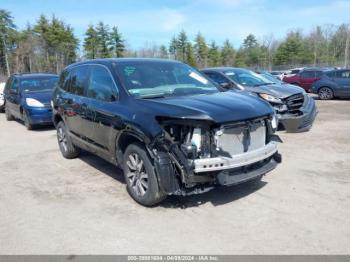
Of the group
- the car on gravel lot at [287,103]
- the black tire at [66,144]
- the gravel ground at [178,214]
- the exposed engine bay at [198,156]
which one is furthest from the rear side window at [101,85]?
the car on gravel lot at [287,103]

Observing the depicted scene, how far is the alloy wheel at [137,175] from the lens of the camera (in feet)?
15.5

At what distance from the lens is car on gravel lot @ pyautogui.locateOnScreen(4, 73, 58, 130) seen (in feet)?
36.2

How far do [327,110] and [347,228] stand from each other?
10918mm

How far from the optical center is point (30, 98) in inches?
441

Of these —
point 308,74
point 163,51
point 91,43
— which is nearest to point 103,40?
point 91,43

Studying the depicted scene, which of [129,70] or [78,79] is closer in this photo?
[129,70]

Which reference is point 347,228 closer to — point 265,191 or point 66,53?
point 265,191

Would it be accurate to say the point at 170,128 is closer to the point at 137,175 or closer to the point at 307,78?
the point at 137,175

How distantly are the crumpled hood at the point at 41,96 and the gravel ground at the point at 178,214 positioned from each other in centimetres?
465

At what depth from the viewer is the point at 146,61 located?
5.85 m

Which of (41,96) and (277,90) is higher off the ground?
(277,90)

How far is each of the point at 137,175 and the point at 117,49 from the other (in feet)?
190

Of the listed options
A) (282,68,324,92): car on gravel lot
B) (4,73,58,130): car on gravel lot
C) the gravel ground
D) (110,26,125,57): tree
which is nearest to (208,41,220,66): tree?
(110,26,125,57): tree

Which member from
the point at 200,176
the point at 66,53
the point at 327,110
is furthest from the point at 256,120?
the point at 66,53
